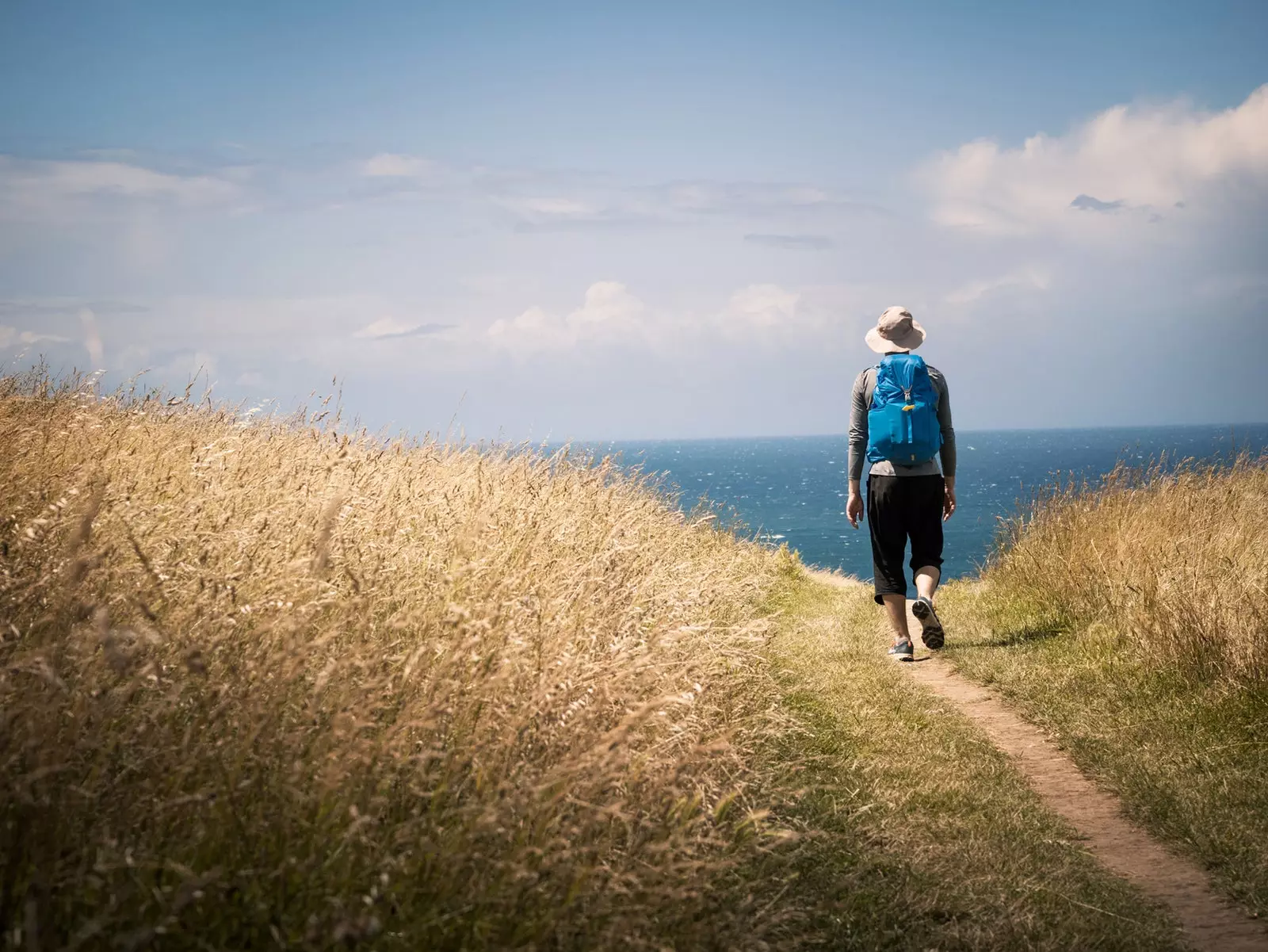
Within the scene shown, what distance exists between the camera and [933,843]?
459cm

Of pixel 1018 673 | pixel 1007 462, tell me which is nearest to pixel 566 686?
pixel 1018 673

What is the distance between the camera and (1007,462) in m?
144

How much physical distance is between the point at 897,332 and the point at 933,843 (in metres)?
4.70

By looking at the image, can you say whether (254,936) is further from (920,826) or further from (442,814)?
(920,826)

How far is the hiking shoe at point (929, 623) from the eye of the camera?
7.96m

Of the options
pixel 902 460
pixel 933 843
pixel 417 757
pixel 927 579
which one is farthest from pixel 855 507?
pixel 417 757

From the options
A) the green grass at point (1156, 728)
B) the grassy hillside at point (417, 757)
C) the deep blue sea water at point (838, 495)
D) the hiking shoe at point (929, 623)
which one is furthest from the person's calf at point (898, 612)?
the deep blue sea water at point (838, 495)

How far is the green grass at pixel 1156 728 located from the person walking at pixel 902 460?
0.96 m

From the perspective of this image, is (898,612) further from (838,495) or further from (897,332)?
(838,495)

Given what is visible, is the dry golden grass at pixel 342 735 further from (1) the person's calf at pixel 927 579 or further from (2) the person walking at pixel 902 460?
(1) the person's calf at pixel 927 579

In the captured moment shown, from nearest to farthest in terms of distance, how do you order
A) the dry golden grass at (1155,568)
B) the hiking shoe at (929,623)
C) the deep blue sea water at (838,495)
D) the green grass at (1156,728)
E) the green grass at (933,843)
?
the green grass at (933,843), the green grass at (1156,728), the dry golden grass at (1155,568), the hiking shoe at (929,623), the deep blue sea water at (838,495)

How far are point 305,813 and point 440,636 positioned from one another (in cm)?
124

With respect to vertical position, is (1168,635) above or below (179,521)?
below

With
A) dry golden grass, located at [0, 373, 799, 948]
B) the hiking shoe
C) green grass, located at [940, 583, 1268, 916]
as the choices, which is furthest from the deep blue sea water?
dry golden grass, located at [0, 373, 799, 948]
